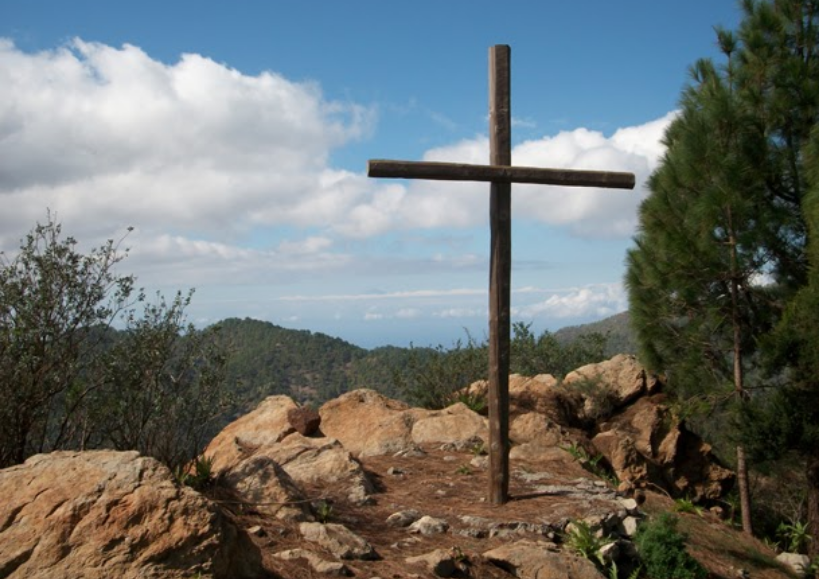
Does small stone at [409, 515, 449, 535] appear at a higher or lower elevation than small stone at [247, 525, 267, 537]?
lower

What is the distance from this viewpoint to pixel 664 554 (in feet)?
22.7

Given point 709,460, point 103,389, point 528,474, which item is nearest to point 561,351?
point 709,460

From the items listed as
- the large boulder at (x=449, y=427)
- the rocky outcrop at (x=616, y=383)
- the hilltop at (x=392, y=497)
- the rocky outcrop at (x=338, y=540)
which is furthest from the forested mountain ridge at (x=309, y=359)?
the rocky outcrop at (x=338, y=540)

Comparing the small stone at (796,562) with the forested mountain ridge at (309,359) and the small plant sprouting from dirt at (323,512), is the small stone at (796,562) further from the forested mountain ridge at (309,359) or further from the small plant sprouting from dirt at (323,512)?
the forested mountain ridge at (309,359)

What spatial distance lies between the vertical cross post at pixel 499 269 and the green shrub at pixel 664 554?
148cm

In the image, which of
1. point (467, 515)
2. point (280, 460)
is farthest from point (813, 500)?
point (280, 460)

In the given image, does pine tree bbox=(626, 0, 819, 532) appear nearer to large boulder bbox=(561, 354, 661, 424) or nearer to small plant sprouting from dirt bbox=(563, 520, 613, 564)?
large boulder bbox=(561, 354, 661, 424)

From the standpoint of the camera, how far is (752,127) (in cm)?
1070

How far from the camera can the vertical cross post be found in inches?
297

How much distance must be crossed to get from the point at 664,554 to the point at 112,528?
16.8ft

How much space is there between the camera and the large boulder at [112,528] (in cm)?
447

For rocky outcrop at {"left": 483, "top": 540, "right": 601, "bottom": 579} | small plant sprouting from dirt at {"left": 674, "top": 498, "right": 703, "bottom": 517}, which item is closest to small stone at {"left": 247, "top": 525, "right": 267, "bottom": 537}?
rocky outcrop at {"left": 483, "top": 540, "right": 601, "bottom": 579}

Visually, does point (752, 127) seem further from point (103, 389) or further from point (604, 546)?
point (103, 389)

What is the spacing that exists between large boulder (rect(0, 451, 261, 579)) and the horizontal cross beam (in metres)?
3.73
